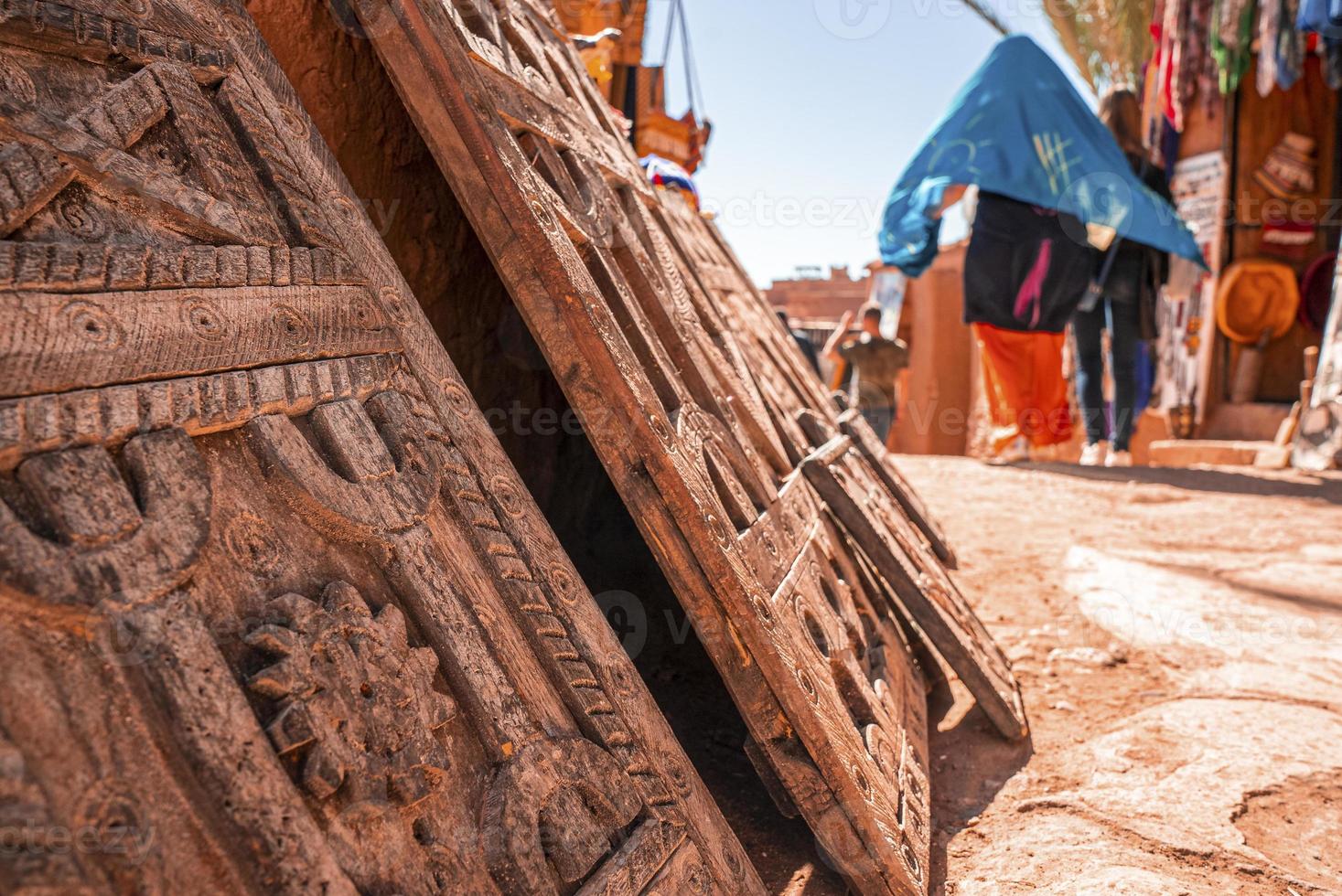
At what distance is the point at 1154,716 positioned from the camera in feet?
7.18

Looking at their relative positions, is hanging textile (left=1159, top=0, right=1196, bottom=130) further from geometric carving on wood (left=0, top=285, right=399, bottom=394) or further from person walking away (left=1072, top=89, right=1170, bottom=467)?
geometric carving on wood (left=0, top=285, right=399, bottom=394)

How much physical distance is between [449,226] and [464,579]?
1200mm

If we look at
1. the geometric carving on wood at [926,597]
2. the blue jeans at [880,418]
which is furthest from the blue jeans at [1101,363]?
the geometric carving on wood at [926,597]

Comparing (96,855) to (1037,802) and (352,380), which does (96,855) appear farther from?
(1037,802)

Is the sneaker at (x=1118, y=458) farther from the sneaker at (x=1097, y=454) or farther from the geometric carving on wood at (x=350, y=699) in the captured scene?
the geometric carving on wood at (x=350, y=699)

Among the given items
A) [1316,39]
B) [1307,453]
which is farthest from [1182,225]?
[1316,39]

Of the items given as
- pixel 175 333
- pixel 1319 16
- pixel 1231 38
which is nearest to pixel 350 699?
pixel 175 333

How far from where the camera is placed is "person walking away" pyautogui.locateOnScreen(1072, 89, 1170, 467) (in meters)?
5.86

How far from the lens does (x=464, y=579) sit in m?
1.14

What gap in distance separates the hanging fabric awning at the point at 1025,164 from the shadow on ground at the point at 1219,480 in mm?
1413

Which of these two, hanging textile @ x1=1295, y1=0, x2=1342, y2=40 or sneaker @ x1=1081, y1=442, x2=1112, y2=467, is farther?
sneaker @ x1=1081, y1=442, x2=1112, y2=467

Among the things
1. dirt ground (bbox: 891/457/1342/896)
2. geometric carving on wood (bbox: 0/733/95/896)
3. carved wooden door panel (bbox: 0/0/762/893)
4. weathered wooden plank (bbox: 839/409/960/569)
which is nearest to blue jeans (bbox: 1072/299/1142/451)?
dirt ground (bbox: 891/457/1342/896)

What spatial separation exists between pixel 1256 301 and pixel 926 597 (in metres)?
8.93

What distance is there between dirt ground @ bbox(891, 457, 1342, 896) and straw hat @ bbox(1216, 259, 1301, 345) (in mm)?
5667
